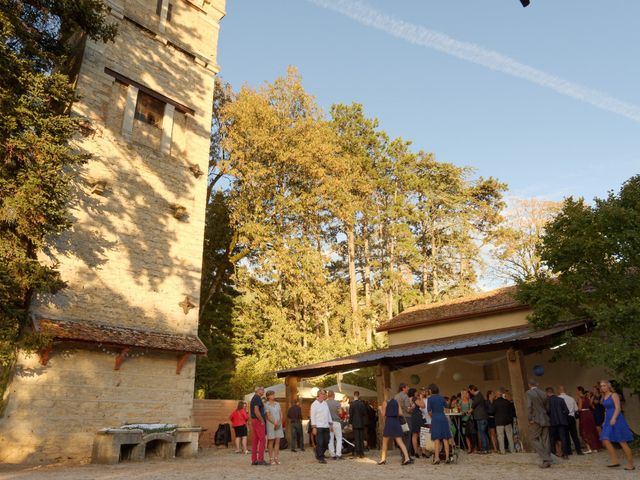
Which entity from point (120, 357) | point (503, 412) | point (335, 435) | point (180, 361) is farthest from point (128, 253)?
point (503, 412)

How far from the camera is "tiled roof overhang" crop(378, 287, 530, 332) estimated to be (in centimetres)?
1736

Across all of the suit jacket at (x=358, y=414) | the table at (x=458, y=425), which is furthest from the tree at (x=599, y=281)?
the suit jacket at (x=358, y=414)

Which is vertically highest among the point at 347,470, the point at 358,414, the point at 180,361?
the point at 180,361

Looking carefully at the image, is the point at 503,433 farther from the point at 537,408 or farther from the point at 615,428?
the point at 615,428

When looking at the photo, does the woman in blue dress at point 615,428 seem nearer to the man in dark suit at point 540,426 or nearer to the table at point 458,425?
the man in dark suit at point 540,426

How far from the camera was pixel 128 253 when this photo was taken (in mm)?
14031

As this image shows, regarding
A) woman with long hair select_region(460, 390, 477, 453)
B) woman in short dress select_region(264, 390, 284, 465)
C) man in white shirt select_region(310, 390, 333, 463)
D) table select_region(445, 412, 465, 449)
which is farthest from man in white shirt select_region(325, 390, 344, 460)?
woman with long hair select_region(460, 390, 477, 453)

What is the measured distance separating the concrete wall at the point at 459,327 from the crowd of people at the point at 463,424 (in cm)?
507

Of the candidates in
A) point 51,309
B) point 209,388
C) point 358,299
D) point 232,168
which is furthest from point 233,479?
point 358,299

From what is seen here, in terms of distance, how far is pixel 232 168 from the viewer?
23.5 meters

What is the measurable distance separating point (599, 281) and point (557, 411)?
325cm

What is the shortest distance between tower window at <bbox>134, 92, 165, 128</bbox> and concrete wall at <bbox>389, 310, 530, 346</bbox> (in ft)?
41.1

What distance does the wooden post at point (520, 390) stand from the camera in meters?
10.8

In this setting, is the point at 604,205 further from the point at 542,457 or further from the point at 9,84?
the point at 9,84
